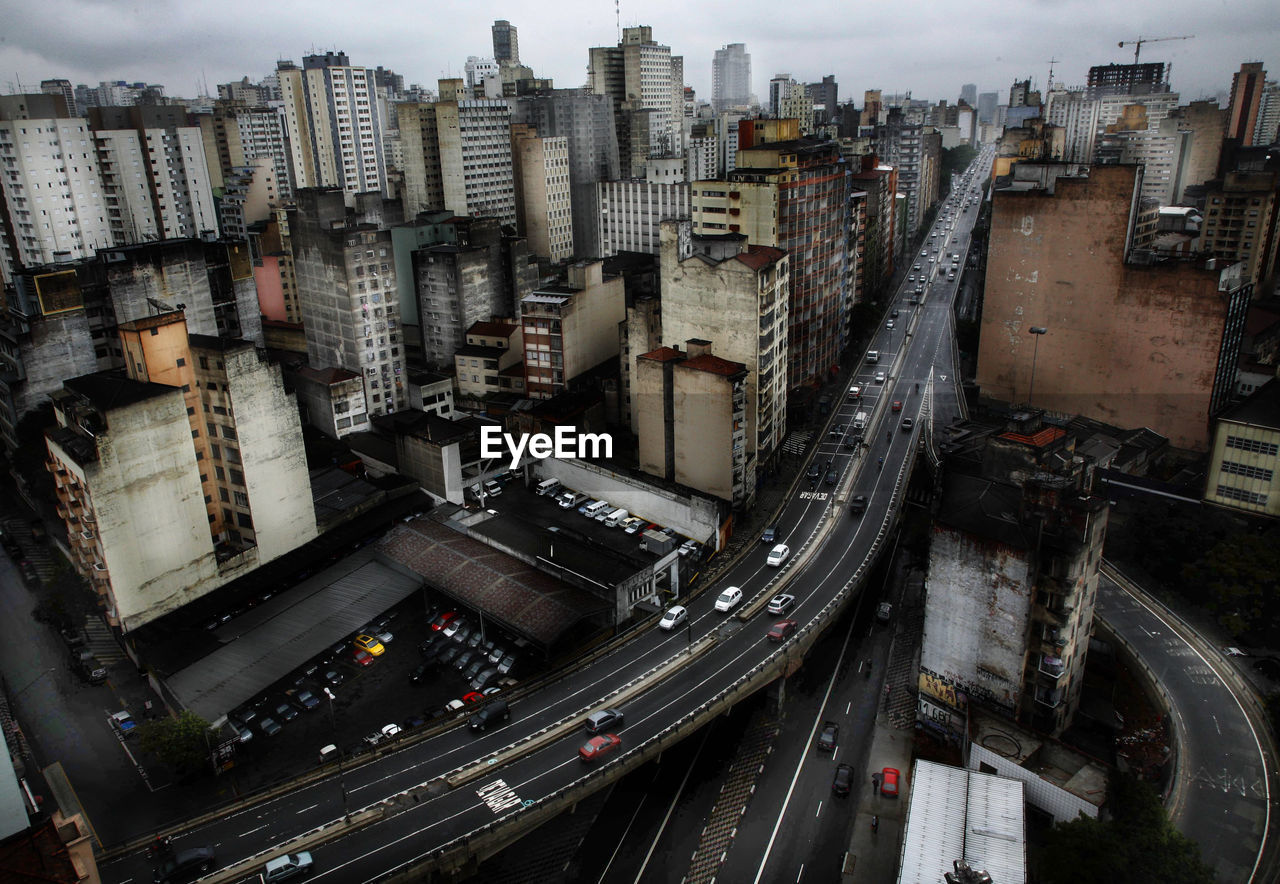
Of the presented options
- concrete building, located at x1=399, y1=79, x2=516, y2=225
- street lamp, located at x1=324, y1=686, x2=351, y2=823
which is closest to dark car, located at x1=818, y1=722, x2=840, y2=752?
street lamp, located at x1=324, y1=686, x2=351, y2=823

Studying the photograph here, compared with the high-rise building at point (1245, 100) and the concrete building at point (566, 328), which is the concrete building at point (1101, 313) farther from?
the high-rise building at point (1245, 100)

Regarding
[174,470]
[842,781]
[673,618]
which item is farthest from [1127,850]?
[174,470]

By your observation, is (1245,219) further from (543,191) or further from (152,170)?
(152,170)

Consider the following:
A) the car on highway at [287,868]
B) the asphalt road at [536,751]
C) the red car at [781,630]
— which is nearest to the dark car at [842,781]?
the asphalt road at [536,751]

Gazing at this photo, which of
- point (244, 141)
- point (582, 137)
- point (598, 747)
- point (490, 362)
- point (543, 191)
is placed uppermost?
point (244, 141)

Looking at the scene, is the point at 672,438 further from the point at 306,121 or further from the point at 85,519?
the point at 306,121

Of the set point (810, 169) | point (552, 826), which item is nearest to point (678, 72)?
point (810, 169)
